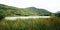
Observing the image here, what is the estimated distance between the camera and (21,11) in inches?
198

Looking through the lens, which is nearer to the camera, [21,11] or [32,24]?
[32,24]

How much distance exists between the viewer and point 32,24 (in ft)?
15.0

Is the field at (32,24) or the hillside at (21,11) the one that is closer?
the field at (32,24)

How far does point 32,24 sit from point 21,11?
0.62m

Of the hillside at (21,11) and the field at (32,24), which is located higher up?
the hillside at (21,11)

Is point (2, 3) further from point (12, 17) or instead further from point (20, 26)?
point (20, 26)

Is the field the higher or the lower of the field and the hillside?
the lower

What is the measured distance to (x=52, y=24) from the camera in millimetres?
4781

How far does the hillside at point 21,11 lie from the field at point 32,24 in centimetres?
26

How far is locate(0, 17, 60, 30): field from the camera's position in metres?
4.32

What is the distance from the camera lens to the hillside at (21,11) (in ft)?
16.2

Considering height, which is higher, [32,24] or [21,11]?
[21,11]

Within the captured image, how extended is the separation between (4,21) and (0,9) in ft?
1.56

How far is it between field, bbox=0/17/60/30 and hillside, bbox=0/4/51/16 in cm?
26
